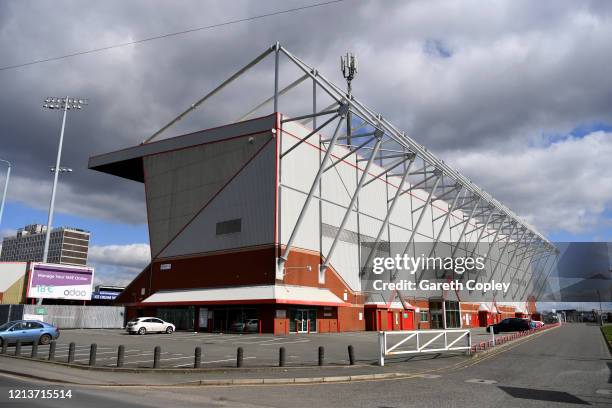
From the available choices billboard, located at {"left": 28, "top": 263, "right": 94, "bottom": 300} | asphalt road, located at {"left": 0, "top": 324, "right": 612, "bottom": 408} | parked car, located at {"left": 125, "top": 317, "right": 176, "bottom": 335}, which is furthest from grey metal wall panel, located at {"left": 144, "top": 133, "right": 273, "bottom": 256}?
asphalt road, located at {"left": 0, "top": 324, "right": 612, "bottom": 408}

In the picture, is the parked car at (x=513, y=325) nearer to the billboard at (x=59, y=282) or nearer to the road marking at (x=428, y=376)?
the road marking at (x=428, y=376)

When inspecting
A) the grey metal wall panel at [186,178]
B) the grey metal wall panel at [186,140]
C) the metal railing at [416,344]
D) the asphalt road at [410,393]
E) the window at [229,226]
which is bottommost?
the asphalt road at [410,393]

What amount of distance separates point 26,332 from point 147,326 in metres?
A: 12.8

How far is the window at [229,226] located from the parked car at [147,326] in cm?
922

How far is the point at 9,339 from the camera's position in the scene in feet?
84.6

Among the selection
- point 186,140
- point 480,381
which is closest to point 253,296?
point 186,140

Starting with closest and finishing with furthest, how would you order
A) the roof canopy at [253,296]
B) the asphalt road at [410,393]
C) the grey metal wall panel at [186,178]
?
1. the asphalt road at [410,393]
2. the roof canopy at [253,296]
3. the grey metal wall panel at [186,178]

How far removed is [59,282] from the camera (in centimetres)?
A: 5603

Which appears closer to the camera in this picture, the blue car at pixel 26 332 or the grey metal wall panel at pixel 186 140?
the blue car at pixel 26 332

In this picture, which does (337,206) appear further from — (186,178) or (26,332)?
(26,332)

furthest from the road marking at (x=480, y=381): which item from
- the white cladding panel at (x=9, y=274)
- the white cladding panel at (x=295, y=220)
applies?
the white cladding panel at (x=9, y=274)

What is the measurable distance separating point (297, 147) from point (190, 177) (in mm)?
11427

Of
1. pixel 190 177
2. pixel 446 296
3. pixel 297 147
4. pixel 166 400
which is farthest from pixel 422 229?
pixel 166 400

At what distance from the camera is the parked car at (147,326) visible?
124ft
